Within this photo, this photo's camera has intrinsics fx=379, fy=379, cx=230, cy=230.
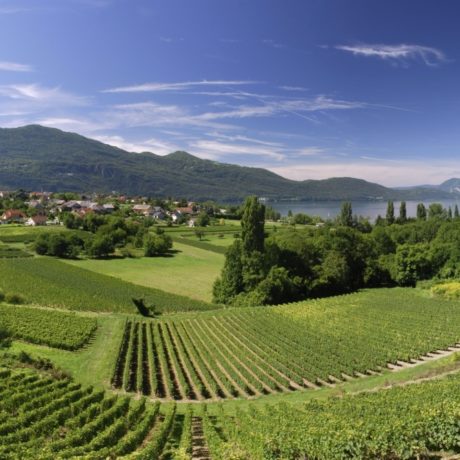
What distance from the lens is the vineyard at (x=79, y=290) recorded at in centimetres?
4850

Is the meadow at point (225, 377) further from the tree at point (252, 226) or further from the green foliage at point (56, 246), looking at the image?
the green foliage at point (56, 246)

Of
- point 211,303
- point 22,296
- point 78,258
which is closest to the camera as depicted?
point 22,296

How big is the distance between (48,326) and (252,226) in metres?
32.1

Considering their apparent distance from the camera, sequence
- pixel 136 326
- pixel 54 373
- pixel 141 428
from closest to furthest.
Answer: pixel 141 428 < pixel 54 373 < pixel 136 326

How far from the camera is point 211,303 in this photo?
5547 cm

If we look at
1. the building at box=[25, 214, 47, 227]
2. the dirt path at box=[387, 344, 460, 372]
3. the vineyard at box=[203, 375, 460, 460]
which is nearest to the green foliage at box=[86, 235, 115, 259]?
the building at box=[25, 214, 47, 227]

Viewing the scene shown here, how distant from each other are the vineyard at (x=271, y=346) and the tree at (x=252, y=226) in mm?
12482

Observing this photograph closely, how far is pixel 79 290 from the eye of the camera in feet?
180

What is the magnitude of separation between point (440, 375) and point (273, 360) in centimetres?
1156

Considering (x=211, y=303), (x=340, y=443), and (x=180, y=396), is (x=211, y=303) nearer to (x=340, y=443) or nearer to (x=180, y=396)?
(x=180, y=396)

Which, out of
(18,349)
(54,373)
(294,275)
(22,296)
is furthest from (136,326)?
(294,275)

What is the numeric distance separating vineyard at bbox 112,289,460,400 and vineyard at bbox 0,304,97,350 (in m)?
3.93

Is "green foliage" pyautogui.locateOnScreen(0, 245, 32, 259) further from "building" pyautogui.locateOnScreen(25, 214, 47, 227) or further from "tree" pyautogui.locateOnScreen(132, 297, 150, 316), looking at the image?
"building" pyautogui.locateOnScreen(25, 214, 47, 227)

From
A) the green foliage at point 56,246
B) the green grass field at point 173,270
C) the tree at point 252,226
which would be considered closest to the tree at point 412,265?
the tree at point 252,226
